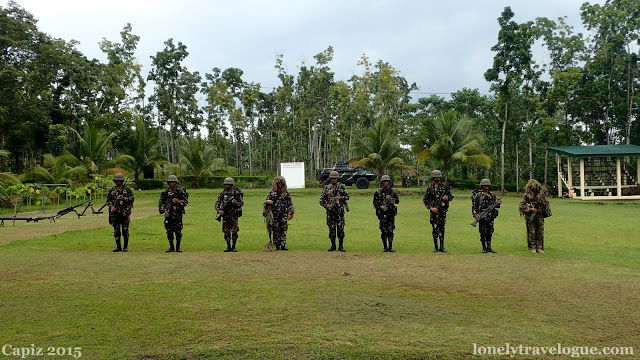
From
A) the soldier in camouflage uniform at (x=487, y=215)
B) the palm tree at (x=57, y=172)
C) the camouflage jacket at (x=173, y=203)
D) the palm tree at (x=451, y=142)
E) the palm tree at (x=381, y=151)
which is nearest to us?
the soldier in camouflage uniform at (x=487, y=215)

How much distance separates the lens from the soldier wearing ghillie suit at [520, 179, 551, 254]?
A: 9.73 m

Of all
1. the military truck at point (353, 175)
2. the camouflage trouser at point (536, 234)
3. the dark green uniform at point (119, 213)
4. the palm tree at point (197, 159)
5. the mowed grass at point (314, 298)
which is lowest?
the mowed grass at point (314, 298)

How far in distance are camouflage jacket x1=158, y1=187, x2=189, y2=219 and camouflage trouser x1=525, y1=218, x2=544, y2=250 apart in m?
7.51

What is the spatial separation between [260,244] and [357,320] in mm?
6205

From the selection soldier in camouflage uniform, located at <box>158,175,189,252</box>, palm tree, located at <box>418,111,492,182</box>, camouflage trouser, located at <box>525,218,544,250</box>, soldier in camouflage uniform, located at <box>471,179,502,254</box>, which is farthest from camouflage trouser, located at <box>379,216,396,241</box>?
palm tree, located at <box>418,111,492,182</box>

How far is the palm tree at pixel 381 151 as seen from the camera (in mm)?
31984

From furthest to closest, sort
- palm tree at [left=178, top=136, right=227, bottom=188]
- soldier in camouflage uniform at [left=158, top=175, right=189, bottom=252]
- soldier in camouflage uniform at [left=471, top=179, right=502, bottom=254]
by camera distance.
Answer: palm tree at [left=178, top=136, right=227, bottom=188]
soldier in camouflage uniform at [left=158, top=175, right=189, bottom=252]
soldier in camouflage uniform at [left=471, top=179, right=502, bottom=254]

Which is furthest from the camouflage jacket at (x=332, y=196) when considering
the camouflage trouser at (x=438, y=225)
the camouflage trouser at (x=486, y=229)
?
the camouflage trouser at (x=486, y=229)

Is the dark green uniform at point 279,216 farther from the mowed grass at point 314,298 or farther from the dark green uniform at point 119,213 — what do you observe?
the dark green uniform at point 119,213

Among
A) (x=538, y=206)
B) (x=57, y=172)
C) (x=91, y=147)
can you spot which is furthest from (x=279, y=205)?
(x=91, y=147)

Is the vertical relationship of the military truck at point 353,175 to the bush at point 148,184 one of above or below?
above

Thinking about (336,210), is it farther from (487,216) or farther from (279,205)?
(487,216)

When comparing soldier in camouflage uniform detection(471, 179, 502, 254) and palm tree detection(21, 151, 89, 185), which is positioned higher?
palm tree detection(21, 151, 89, 185)

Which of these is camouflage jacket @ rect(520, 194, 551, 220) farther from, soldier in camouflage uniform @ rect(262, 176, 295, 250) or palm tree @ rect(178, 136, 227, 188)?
palm tree @ rect(178, 136, 227, 188)
